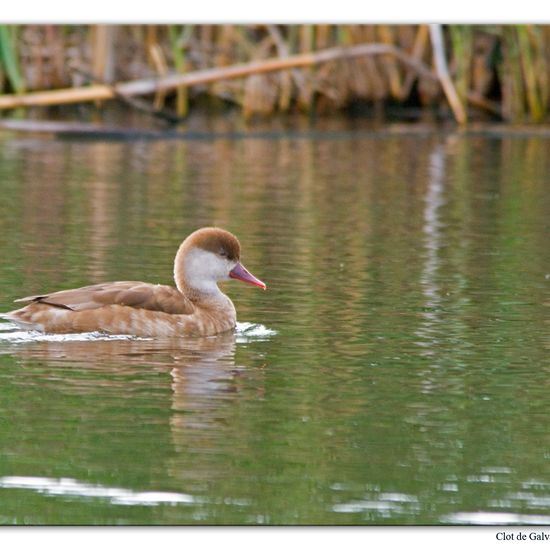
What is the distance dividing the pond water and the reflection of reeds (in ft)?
11.9

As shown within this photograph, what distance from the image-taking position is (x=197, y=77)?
2014 cm

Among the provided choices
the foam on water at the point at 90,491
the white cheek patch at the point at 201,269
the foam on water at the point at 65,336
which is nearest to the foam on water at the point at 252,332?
the foam on water at the point at 65,336

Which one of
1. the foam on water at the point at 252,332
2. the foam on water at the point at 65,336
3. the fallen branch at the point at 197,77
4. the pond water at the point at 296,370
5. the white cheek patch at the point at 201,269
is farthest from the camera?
the fallen branch at the point at 197,77

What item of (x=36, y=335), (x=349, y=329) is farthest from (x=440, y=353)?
(x=36, y=335)

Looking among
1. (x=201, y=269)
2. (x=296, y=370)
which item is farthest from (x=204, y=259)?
(x=296, y=370)

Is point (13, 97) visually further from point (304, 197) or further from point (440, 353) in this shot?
point (440, 353)

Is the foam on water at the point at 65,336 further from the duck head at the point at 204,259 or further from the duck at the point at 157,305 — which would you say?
the duck head at the point at 204,259

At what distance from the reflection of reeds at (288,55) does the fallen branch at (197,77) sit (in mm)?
142

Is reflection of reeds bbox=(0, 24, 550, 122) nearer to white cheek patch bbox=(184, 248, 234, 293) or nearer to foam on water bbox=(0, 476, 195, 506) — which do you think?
white cheek patch bbox=(184, 248, 234, 293)

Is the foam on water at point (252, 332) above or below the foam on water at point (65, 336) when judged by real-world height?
below

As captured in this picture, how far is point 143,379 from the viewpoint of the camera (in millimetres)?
8109

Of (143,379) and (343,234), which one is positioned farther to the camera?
(343,234)

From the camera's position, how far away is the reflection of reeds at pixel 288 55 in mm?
19625
